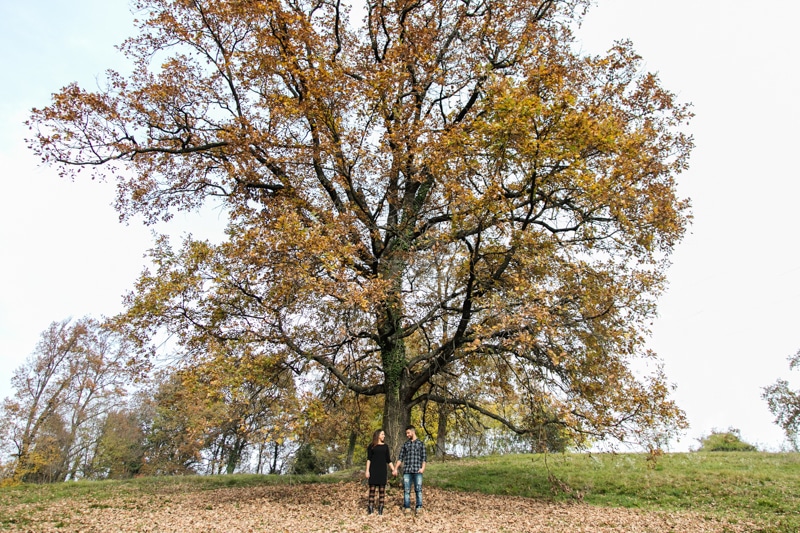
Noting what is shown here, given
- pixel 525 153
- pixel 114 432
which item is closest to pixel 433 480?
pixel 525 153

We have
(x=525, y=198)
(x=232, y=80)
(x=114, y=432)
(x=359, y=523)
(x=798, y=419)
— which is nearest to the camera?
(x=359, y=523)

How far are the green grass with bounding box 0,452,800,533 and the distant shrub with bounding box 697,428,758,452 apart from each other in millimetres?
4187

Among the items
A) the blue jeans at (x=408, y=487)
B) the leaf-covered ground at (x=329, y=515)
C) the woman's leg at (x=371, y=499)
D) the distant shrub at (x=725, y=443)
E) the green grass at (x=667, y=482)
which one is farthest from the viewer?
the distant shrub at (x=725, y=443)

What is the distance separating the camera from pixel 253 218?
41.9 ft

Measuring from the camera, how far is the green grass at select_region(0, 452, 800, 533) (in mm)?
10602

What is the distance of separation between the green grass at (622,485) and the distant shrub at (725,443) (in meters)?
4.19

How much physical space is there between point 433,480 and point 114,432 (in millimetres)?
29451

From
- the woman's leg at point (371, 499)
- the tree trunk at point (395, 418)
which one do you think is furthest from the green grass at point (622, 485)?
the woman's leg at point (371, 499)

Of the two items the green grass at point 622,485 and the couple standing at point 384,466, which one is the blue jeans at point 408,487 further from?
the green grass at point 622,485

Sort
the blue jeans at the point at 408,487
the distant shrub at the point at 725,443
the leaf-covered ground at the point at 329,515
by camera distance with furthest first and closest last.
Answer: the distant shrub at the point at 725,443, the blue jeans at the point at 408,487, the leaf-covered ground at the point at 329,515

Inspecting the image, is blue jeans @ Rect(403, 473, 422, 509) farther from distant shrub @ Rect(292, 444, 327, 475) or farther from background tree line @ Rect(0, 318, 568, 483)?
distant shrub @ Rect(292, 444, 327, 475)

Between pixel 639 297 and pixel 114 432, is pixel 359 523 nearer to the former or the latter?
pixel 639 297

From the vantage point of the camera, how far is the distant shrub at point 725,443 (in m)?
21.2

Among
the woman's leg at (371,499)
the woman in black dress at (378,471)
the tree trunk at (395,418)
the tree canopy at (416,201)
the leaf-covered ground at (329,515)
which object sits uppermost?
the tree canopy at (416,201)
